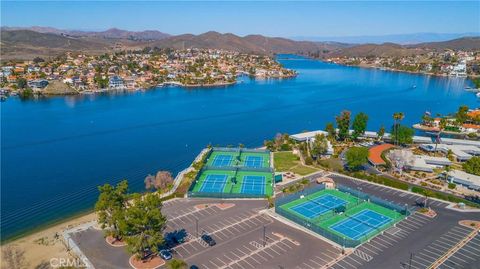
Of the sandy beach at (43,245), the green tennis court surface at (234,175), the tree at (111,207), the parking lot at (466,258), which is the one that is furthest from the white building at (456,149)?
the sandy beach at (43,245)

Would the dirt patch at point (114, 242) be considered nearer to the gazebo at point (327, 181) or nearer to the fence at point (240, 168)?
the fence at point (240, 168)

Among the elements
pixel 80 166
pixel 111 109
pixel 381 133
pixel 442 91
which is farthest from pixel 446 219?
pixel 442 91

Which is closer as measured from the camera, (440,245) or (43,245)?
(440,245)

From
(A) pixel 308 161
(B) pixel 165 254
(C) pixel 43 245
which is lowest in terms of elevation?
(C) pixel 43 245

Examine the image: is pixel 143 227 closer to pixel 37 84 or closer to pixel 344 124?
pixel 344 124

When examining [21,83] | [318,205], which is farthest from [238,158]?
[21,83]
